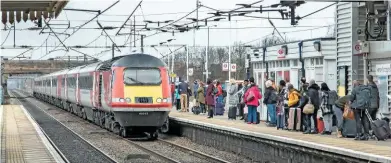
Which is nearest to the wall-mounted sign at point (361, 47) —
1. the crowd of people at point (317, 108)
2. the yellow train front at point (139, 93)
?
the crowd of people at point (317, 108)

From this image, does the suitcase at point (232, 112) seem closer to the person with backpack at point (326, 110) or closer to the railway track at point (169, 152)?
the railway track at point (169, 152)

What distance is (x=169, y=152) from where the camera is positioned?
63.4 feet

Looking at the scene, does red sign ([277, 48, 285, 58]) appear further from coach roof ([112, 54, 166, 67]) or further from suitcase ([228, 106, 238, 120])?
coach roof ([112, 54, 166, 67])

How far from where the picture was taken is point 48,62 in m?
95.0

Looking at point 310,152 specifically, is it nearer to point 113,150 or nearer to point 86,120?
point 113,150

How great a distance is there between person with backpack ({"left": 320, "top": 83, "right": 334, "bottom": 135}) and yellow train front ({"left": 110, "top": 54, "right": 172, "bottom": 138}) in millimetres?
6019

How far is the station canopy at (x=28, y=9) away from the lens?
11602 mm

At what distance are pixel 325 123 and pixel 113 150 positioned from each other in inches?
255

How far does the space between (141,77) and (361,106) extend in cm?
888

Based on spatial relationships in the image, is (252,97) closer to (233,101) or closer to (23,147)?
(233,101)

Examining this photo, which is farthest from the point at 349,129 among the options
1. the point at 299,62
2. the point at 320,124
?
the point at 299,62

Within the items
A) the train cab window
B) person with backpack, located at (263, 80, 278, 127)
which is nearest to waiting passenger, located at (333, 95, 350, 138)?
person with backpack, located at (263, 80, 278, 127)

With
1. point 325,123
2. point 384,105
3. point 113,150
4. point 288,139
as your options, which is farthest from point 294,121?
point 113,150

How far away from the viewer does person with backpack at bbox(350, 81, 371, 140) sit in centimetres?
1576
